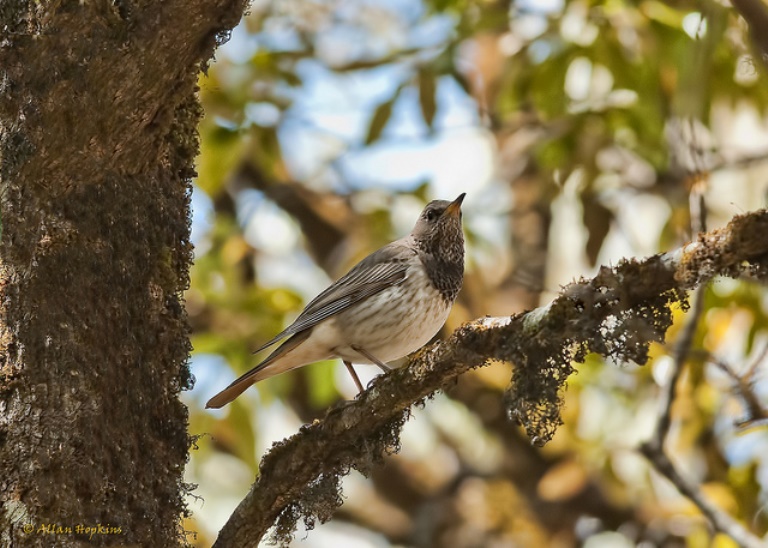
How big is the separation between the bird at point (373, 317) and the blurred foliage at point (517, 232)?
53 centimetres

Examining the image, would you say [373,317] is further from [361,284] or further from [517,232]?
[517,232]

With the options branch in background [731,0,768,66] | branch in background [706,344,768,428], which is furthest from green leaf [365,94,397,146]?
branch in background [731,0,768,66]

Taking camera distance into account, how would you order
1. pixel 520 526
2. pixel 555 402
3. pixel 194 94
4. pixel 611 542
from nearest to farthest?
1. pixel 555 402
2. pixel 194 94
3. pixel 520 526
4. pixel 611 542

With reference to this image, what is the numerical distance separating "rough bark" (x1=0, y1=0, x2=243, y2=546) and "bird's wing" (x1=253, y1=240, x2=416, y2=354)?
2.09 m

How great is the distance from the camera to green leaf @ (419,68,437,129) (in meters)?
5.99

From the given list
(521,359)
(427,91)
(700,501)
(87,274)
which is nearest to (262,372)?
(427,91)

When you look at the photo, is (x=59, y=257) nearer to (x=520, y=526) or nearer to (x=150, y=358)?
(x=150, y=358)

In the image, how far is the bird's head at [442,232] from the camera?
593 centimetres

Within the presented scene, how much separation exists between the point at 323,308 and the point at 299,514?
2.30 metres

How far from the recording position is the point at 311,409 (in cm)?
841

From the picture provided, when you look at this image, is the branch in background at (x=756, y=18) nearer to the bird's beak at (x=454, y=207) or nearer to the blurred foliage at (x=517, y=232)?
the blurred foliage at (x=517, y=232)

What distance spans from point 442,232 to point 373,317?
3.03 feet

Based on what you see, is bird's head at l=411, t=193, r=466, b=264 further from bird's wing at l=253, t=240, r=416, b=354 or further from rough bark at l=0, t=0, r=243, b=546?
rough bark at l=0, t=0, r=243, b=546

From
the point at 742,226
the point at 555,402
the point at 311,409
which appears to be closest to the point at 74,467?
the point at 555,402
